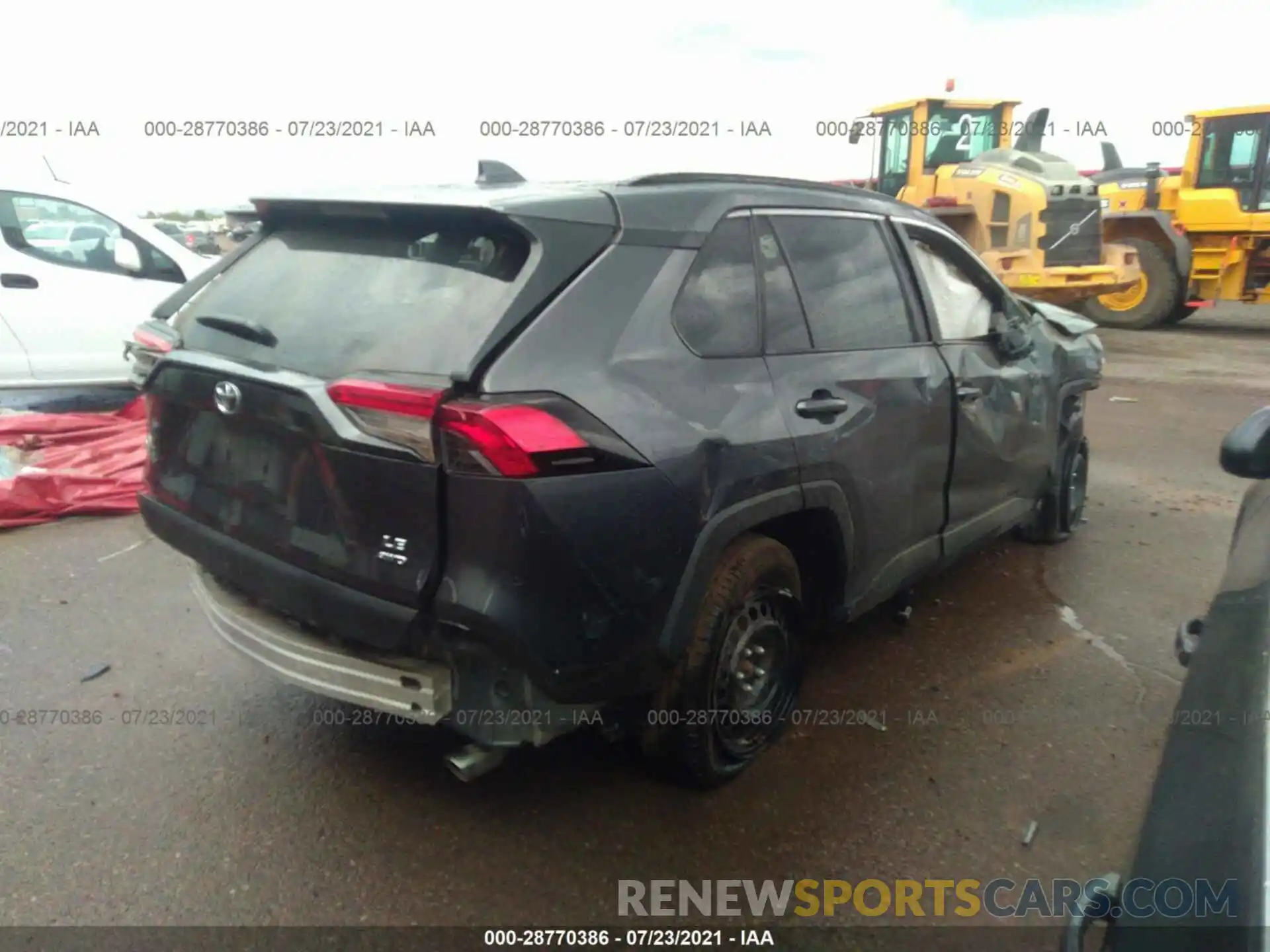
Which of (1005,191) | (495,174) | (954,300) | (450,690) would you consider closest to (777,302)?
(495,174)

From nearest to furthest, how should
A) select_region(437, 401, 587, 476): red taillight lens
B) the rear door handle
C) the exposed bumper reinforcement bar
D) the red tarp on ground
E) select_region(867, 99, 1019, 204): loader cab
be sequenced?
select_region(437, 401, 587, 476): red taillight lens
the exposed bumper reinforcement bar
the rear door handle
the red tarp on ground
select_region(867, 99, 1019, 204): loader cab

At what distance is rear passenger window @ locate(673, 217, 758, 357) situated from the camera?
106 inches

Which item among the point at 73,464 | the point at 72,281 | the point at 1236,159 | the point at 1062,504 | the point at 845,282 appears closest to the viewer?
the point at 845,282

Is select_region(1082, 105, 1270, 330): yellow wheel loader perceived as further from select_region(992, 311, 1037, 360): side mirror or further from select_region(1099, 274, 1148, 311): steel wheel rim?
select_region(992, 311, 1037, 360): side mirror

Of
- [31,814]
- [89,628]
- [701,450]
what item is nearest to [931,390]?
[701,450]

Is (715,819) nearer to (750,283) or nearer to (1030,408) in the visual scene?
(750,283)

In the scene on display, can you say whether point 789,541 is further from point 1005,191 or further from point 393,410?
point 1005,191

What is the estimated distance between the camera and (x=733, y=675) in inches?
115

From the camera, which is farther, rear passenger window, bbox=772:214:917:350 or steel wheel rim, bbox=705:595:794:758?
rear passenger window, bbox=772:214:917:350

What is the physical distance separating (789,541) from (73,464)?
474 centimetres

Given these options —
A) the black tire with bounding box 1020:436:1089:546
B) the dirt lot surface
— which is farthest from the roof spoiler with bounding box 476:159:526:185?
the black tire with bounding box 1020:436:1089:546

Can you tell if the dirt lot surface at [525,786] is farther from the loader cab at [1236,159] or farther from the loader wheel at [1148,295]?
the loader cab at [1236,159]

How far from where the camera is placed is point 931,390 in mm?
3502

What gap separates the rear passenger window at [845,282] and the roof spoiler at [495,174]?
0.87 meters
